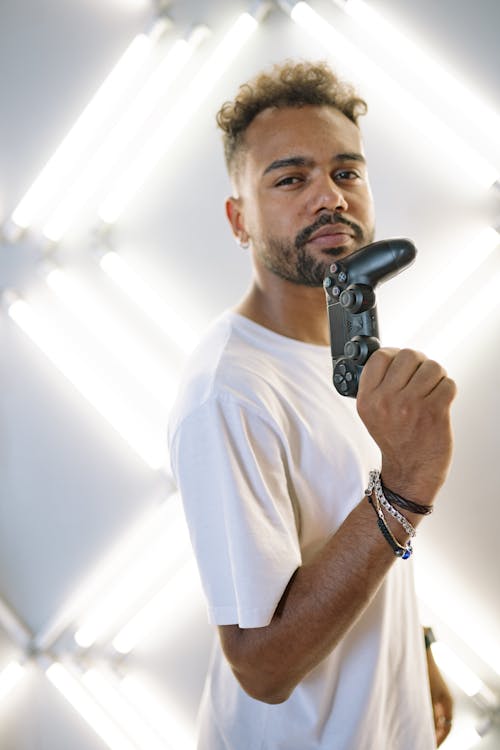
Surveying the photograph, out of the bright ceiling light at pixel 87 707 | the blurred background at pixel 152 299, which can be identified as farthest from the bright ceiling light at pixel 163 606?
the bright ceiling light at pixel 87 707

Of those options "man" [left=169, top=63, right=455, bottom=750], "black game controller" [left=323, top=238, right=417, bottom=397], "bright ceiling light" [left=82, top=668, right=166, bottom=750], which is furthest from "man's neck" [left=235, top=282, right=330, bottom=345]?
"bright ceiling light" [left=82, top=668, right=166, bottom=750]

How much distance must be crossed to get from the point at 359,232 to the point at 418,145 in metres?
0.40

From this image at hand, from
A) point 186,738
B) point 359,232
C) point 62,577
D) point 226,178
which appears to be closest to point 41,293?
point 226,178

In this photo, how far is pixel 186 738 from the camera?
4.58 feet

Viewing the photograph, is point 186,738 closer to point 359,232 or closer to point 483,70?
point 359,232

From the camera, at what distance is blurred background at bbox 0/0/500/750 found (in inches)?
46.6

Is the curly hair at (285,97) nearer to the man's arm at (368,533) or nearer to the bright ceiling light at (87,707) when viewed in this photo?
the man's arm at (368,533)

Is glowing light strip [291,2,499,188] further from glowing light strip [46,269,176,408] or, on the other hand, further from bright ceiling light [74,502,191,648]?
bright ceiling light [74,502,191,648]

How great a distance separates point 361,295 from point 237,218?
0.40m

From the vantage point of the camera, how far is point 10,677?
143 centimetres

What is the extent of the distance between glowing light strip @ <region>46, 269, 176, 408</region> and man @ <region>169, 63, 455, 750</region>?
392mm

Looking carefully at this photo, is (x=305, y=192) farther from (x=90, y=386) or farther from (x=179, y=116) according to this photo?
(x=90, y=386)

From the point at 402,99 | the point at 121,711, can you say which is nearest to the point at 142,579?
the point at 121,711

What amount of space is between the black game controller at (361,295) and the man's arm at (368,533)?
3 centimetres
